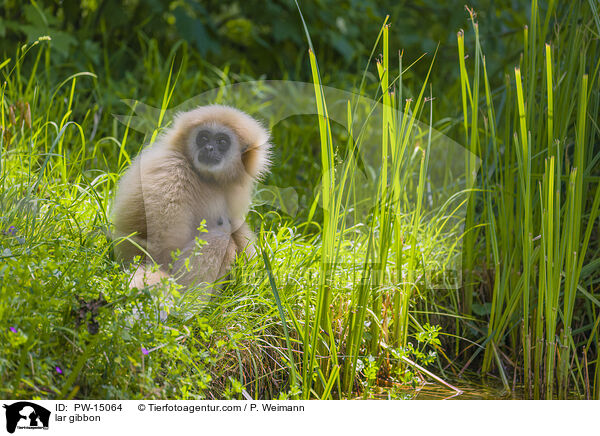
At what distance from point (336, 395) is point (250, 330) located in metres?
0.40

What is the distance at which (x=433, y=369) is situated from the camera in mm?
2545

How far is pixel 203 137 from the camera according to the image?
8.15 ft

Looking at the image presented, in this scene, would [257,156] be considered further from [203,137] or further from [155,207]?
[155,207]

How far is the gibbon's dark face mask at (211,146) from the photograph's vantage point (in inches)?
96.7

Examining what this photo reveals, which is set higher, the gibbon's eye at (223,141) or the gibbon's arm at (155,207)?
the gibbon's eye at (223,141)

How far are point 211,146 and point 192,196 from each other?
0.72ft

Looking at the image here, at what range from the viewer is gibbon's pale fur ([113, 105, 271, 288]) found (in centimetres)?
229
